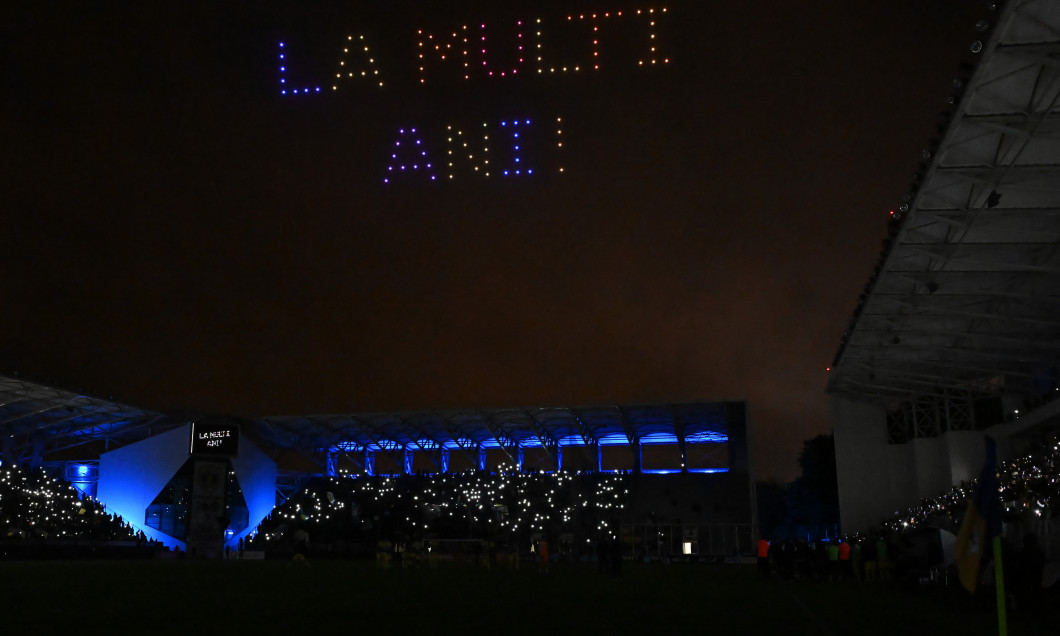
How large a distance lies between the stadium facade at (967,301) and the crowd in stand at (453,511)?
1893 cm

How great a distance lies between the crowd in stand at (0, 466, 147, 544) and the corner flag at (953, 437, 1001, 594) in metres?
54.5

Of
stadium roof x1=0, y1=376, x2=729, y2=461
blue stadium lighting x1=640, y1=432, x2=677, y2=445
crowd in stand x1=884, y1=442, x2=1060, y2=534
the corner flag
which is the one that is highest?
stadium roof x1=0, y1=376, x2=729, y2=461

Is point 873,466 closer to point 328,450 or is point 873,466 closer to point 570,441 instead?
point 570,441

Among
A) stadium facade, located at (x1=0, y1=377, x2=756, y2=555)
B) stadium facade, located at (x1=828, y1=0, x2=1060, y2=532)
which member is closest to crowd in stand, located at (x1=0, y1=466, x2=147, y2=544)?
stadium facade, located at (x1=0, y1=377, x2=756, y2=555)

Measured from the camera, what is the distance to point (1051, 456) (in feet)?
91.8

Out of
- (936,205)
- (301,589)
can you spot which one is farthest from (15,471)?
(936,205)

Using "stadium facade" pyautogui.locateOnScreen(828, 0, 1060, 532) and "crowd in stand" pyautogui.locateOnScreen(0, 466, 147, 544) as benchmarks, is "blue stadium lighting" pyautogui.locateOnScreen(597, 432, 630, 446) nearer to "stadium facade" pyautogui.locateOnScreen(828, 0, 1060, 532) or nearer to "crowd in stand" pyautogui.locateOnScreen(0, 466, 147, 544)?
"stadium facade" pyautogui.locateOnScreen(828, 0, 1060, 532)

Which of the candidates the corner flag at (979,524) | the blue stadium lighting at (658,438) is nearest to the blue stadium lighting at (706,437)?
the blue stadium lighting at (658,438)

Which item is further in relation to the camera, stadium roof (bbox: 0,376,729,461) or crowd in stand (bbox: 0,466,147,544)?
stadium roof (bbox: 0,376,729,461)

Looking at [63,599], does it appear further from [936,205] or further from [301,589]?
[936,205]

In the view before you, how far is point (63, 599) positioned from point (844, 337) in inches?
1248

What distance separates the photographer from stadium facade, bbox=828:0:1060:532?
57.9 feet

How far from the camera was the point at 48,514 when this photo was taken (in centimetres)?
5712

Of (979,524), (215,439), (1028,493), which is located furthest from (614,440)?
(979,524)
